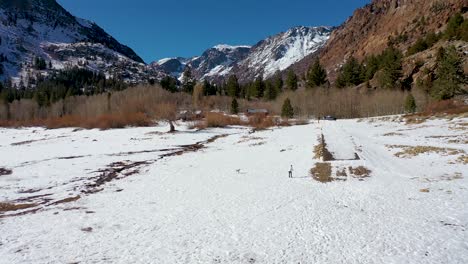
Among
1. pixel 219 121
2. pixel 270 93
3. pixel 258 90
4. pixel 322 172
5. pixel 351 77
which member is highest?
pixel 351 77

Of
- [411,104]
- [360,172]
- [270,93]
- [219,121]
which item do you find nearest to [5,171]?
[360,172]

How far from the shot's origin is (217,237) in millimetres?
13461

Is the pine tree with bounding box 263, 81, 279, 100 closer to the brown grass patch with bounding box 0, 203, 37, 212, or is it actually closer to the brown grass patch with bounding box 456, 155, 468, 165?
the brown grass patch with bounding box 456, 155, 468, 165

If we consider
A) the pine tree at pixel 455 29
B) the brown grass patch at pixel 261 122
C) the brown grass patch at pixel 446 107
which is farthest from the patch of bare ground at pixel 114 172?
the pine tree at pixel 455 29

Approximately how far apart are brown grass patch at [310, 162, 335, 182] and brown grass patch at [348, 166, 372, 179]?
5.24 ft

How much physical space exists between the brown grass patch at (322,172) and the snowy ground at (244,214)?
29.7 inches

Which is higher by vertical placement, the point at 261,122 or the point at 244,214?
the point at 261,122

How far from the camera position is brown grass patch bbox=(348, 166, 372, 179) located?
76.3 feet

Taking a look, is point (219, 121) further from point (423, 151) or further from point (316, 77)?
point (423, 151)

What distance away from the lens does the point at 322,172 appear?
993 inches

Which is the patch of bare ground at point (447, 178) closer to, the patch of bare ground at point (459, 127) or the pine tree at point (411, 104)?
the patch of bare ground at point (459, 127)

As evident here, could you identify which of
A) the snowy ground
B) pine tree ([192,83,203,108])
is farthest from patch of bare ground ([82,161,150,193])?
pine tree ([192,83,203,108])

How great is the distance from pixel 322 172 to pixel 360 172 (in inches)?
106

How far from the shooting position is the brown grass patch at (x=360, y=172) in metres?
23.3
